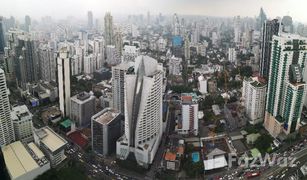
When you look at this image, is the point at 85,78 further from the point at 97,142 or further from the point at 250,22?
the point at 250,22

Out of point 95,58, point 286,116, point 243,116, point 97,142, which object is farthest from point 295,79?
point 95,58

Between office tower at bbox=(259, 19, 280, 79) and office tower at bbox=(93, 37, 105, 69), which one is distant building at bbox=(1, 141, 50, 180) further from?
office tower at bbox=(93, 37, 105, 69)

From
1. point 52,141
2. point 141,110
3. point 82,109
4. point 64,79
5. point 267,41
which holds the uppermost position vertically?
point 267,41

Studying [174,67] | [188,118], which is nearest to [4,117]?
[188,118]

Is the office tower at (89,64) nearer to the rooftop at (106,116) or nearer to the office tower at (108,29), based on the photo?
the office tower at (108,29)

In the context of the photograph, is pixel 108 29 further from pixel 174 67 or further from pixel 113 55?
pixel 174 67

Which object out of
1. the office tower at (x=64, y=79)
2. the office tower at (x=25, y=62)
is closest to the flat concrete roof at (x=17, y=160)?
the office tower at (x=64, y=79)
